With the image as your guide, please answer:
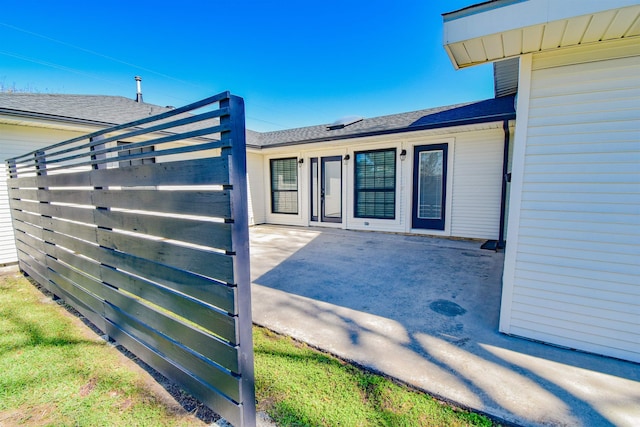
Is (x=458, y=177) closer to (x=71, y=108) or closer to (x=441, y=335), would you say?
(x=441, y=335)

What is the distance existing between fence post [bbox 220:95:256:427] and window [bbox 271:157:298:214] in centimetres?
750

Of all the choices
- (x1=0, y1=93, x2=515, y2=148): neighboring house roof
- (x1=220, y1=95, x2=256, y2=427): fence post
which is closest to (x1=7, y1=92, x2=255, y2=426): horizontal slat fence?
(x1=220, y1=95, x2=256, y2=427): fence post

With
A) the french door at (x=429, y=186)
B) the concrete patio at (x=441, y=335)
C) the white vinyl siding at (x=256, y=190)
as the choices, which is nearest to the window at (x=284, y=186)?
the white vinyl siding at (x=256, y=190)

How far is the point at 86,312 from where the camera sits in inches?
106

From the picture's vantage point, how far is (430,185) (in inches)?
268

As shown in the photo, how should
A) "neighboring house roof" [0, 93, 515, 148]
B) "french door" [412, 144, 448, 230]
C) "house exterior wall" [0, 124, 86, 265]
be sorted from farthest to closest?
"french door" [412, 144, 448, 230] → "neighboring house roof" [0, 93, 515, 148] → "house exterior wall" [0, 124, 86, 265]

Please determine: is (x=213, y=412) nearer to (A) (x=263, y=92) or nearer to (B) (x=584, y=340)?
(B) (x=584, y=340)

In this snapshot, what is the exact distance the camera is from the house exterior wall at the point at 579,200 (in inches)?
77.1

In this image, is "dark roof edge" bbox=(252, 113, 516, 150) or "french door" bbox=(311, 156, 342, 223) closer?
"dark roof edge" bbox=(252, 113, 516, 150)

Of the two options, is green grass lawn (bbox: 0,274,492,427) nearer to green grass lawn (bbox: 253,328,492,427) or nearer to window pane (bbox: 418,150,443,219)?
green grass lawn (bbox: 253,328,492,427)

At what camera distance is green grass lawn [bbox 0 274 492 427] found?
5.05ft

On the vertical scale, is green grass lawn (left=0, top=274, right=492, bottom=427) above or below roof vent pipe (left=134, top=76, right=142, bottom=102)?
below

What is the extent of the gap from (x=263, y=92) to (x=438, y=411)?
62.4ft

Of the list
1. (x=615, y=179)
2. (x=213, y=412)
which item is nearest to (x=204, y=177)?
(x=213, y=412)
